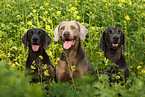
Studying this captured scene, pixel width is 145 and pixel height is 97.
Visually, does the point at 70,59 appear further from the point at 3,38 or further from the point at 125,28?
the point at 125,28

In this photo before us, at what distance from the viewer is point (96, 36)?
7375mm

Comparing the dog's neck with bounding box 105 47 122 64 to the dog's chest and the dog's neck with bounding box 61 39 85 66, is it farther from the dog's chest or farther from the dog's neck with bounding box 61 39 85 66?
the dog's neck with bounding box 61 39 85 66

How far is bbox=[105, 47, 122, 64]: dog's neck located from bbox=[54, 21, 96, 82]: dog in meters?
0.64

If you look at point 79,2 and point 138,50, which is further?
point 79,2

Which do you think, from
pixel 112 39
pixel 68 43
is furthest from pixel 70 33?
pixel 112 39

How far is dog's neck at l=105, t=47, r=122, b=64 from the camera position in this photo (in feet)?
17.6

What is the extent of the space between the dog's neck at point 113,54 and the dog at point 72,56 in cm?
64

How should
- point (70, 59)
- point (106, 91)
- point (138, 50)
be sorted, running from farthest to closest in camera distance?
point (138, 50)
point (70, 59)
point (106, 91)

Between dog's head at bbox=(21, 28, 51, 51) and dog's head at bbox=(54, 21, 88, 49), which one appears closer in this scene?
dog's head at bbox=(54, 21, 88, 49)

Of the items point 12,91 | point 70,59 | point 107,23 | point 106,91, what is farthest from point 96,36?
point 12,91

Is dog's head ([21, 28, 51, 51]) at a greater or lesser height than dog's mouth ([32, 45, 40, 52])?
greater

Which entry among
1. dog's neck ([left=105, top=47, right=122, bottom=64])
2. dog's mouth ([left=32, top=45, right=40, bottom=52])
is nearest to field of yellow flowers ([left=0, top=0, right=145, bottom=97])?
dog's neck ([left=105, top=47, right=122, bottom=64])

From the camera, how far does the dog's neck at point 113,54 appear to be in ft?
17.6

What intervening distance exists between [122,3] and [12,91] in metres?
7.55
